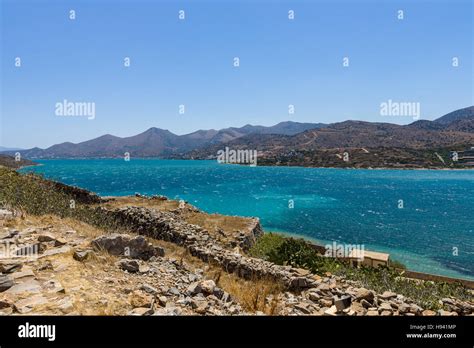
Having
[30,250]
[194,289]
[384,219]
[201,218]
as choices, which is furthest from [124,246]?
[384,219]

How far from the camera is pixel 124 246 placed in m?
9.86

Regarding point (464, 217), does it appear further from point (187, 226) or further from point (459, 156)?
point (459, 156)

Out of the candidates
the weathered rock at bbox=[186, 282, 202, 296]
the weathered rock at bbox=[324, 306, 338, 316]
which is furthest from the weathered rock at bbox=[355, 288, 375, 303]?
the weathered rock at bbox=[186, 282, 202, 296]

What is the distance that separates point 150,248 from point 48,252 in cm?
329

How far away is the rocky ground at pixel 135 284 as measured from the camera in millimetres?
6148

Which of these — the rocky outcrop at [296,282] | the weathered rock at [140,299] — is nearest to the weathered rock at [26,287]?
the weathered rock at [140,299]

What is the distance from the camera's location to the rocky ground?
6.15 meters

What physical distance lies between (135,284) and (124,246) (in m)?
2.60

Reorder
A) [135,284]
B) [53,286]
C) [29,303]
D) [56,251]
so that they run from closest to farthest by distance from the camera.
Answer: [29,303] → [53,286] → [135,284] → [56,251]

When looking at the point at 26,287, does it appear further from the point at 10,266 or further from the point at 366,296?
the point at 366,296

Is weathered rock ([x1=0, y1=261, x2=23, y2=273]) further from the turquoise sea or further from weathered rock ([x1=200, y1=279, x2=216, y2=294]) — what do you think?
the turquoise sea

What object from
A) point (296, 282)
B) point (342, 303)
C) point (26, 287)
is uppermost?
point (26, 287)

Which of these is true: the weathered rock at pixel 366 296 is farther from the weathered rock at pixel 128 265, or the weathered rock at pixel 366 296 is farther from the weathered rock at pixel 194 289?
the weathered rock at pixel 128 265
